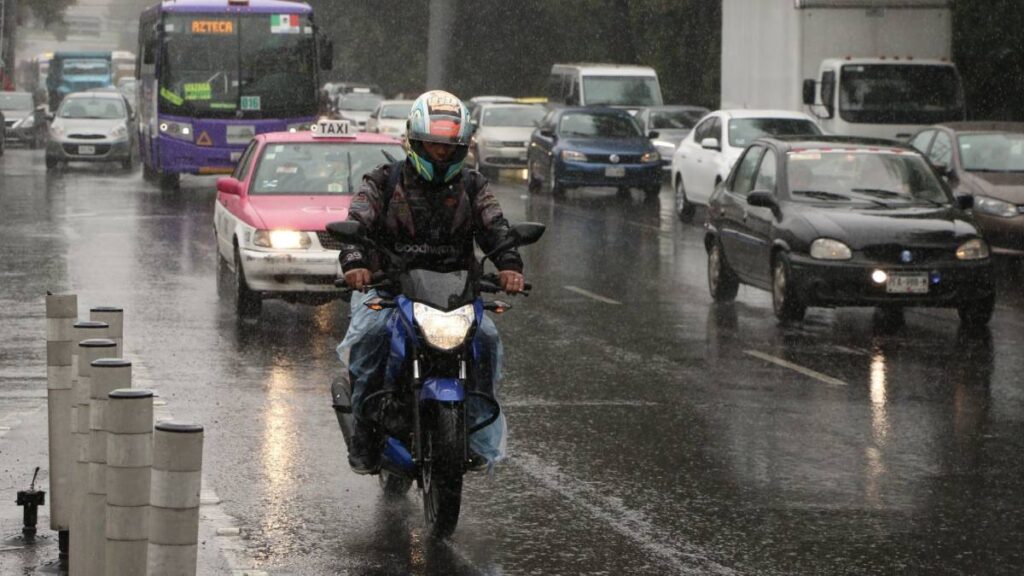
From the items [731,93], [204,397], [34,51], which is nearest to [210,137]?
[731,93]

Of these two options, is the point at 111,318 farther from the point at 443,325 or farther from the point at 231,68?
the point at 231,68

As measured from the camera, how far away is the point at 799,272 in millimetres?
15117

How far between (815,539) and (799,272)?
7.46 m

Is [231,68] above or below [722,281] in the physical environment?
above

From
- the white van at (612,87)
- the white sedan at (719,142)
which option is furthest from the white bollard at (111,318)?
the white van at (612,87)

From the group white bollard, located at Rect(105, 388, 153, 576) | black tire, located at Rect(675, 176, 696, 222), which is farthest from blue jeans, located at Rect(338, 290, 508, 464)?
black tire, located at Rect(675, 176, 696, 222)

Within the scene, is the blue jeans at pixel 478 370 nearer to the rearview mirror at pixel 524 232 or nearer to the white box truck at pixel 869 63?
the rearview mirror at pixel 524 232

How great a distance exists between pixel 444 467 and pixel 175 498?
2.57m

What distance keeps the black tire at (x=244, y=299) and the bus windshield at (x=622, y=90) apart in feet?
85.7

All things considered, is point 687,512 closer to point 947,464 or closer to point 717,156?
point 947,464

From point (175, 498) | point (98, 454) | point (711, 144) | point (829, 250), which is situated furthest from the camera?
point (711, 144)

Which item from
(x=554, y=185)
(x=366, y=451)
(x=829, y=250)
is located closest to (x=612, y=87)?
Answer: (x=554, y=185)

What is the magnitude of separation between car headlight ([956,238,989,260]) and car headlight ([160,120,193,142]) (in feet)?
65.7

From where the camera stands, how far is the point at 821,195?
634 inches
